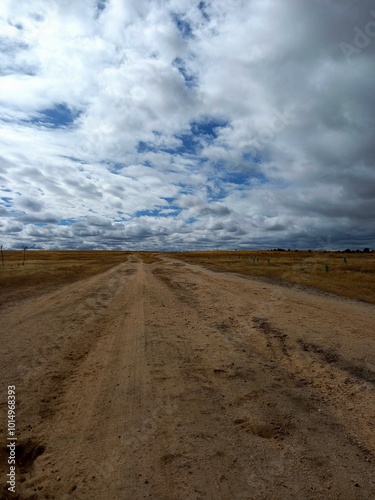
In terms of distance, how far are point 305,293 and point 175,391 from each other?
1259cm

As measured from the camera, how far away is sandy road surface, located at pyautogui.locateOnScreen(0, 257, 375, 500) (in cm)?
350

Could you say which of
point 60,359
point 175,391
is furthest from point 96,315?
point 175,391

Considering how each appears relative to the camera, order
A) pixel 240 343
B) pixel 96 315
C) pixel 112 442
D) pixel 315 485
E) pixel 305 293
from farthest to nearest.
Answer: pixel 305 293 → pixel 96 315 → pixel 240 343 → pixel 112 442 → pixel 315 485

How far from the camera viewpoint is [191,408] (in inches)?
192

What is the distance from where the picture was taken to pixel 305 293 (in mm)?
16422

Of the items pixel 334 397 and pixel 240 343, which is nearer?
pixel 334 397

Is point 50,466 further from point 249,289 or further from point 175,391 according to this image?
point 249,289

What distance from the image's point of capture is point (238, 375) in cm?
610

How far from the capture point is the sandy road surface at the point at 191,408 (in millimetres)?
3496

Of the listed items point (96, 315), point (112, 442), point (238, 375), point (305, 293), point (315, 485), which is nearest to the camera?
point (315, 485)

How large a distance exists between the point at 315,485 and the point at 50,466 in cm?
288

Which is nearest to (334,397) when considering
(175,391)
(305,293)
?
(175,391)

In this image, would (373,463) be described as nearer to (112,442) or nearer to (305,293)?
(112,442)

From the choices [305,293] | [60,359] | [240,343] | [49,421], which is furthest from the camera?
[305,293]
